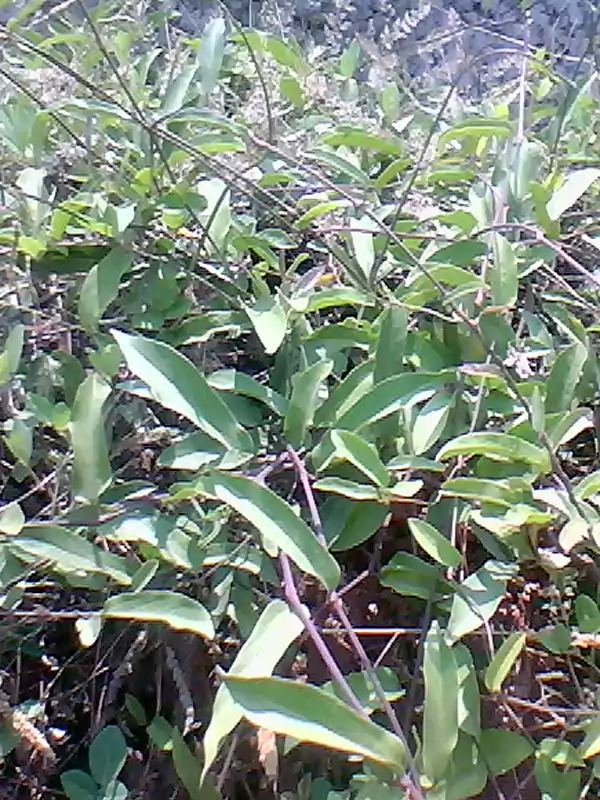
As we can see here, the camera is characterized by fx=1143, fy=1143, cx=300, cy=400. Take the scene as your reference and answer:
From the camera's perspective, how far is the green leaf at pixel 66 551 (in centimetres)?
82

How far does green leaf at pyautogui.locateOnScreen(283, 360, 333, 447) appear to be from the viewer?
0.90 m

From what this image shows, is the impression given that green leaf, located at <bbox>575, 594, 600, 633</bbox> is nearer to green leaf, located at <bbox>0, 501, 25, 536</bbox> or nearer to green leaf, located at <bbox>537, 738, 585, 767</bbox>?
green leaf, located at <bbox>537, 738, 585, 767</bbox>

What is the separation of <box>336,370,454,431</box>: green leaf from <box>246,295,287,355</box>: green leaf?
0.27 ft

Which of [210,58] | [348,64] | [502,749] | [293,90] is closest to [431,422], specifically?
[502,749]

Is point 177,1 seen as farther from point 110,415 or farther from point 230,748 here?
point 230,748

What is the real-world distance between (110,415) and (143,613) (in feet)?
0.75

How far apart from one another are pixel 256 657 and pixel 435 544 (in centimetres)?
19

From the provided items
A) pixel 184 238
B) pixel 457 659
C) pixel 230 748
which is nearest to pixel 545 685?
pixel 457 659

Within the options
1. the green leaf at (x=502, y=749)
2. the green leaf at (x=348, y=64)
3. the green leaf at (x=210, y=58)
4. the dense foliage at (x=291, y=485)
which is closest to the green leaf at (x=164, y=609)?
the dense foliage at (x=291, y=485)

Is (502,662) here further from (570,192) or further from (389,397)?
(570,192)

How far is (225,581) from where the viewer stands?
2.78 feet

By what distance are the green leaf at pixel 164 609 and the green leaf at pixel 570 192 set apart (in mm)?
534

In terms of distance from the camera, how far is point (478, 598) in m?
0.84

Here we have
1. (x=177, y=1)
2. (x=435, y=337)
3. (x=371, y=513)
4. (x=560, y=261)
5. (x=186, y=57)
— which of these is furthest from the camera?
(x=177, y=1)
